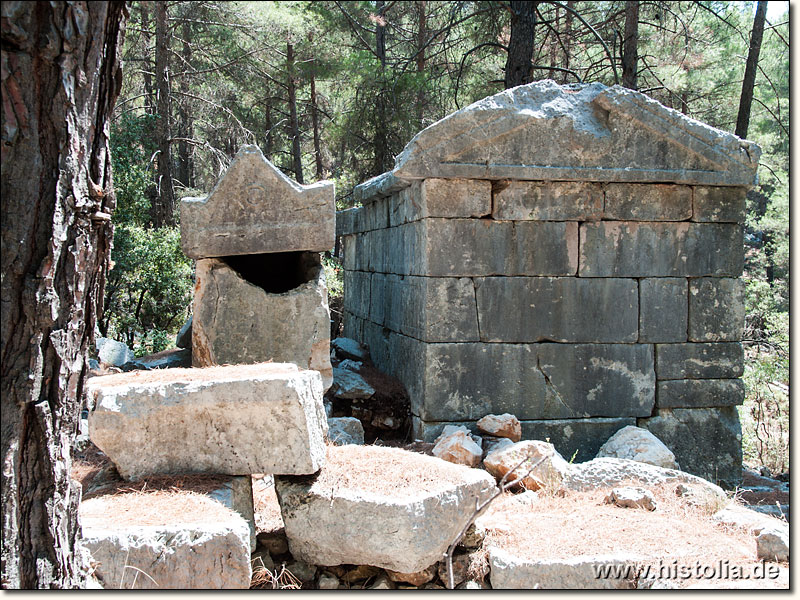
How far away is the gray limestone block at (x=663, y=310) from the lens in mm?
6625

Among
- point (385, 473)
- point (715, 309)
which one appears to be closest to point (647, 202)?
point (715, 309)

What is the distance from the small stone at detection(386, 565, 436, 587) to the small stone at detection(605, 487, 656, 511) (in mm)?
1429

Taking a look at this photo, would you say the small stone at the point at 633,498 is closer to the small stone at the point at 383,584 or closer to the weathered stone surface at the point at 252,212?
the small stone at the point at 383,584

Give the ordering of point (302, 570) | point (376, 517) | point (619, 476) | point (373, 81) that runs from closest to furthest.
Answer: point (376, 517) < point (302, 570) < point (619, 476) < point (373, 81)

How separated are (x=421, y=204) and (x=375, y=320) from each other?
2396 millimetres

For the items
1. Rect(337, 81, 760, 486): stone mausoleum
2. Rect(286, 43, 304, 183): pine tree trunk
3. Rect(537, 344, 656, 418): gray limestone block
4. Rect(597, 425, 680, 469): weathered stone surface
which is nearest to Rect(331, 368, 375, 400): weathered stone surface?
Rect(337, 81, 760, 486): stone mausoleum

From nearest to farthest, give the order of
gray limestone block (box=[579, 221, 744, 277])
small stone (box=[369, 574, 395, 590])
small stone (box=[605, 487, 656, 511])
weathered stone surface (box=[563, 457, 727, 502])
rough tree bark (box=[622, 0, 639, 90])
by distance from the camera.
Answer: small stone (box=[369, 574, 395, 590]) < small stone (box=[605, 487, 656, 511]) < weathered stone surface (box=[563, 457, 727, 502]) < gray limestone block (box=[579, 221, 744, 277]) < rough tree bark (box=[622, 0, 639, 90])

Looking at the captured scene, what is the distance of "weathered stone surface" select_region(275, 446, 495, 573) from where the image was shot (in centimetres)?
390

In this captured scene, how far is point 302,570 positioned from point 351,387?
9.30ft

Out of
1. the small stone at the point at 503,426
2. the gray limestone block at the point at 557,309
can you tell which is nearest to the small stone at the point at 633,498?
the small stone at the point at 503,426

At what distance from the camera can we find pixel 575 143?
6406 mm

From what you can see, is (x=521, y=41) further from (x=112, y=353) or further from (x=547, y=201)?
(x=112, y=353)

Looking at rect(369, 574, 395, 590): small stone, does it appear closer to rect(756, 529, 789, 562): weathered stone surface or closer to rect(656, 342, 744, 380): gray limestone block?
rect(756, 529, 789, 562): weathered stone surface

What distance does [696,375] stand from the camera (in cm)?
671
